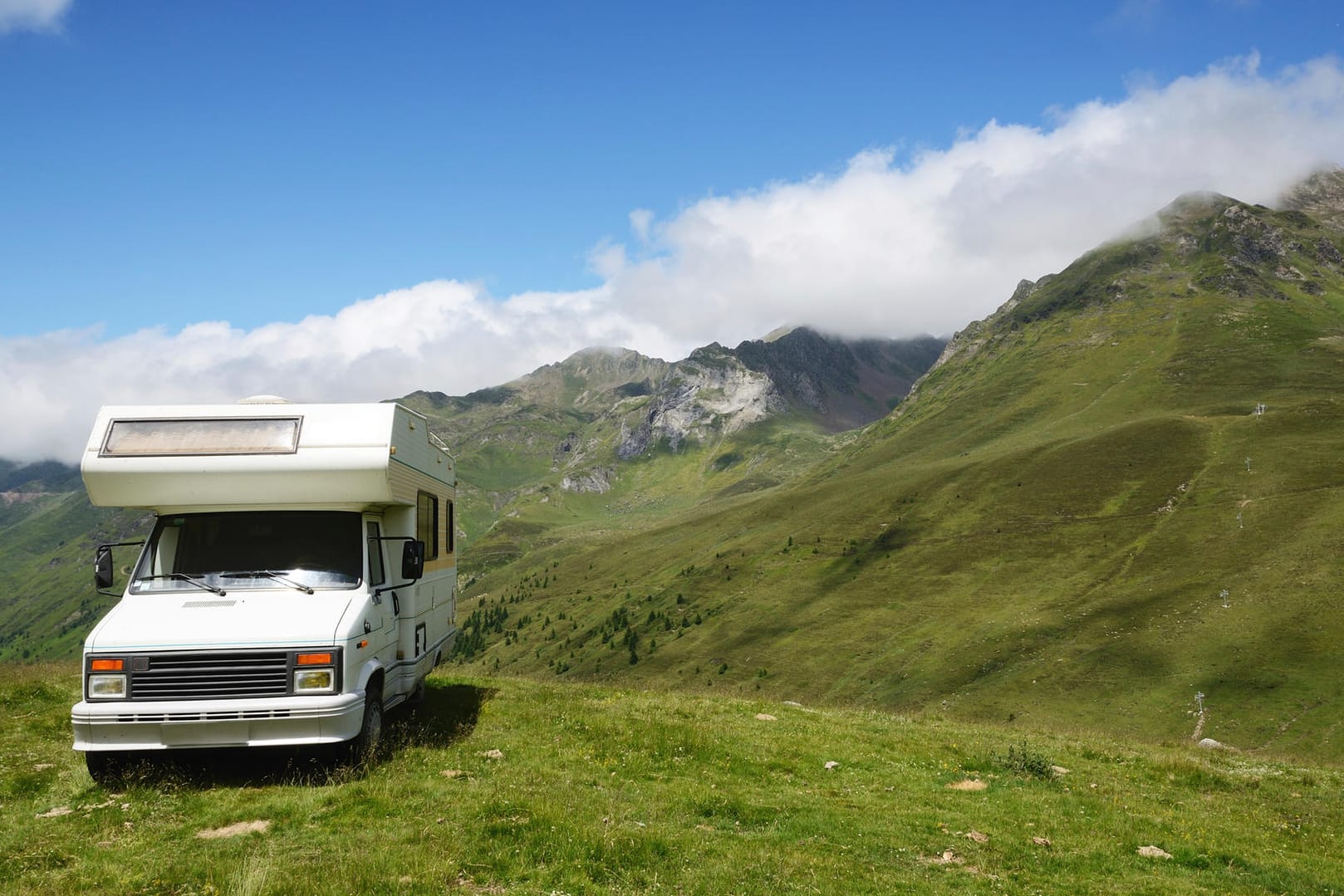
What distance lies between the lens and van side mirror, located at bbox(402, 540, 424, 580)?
15062 millimetres

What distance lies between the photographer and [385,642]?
1468cm

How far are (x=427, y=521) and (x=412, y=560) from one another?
9.06ft

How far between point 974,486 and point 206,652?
19785 centimetres

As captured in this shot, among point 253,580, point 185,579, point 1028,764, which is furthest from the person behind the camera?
point 1028,764

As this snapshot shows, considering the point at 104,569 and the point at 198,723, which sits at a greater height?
the point at 104,569

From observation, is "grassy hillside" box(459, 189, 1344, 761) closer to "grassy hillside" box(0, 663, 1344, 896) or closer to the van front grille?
"grassy hillside" box(0, 663, 1344, 896)

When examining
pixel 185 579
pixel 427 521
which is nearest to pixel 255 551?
pixel 185 579

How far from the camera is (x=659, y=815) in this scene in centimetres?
1105

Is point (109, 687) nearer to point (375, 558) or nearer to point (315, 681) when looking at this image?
point (315, 681)

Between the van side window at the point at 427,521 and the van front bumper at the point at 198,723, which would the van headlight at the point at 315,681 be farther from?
the van side window at the point at 427,521

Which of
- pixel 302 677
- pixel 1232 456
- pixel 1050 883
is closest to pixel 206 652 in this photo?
pixel 302 677

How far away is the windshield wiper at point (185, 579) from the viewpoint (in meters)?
13.2

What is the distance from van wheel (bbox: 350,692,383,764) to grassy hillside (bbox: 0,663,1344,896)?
1.26 feet

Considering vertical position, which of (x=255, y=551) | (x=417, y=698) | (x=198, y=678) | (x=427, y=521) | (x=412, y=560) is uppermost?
(x=427, y=521)
